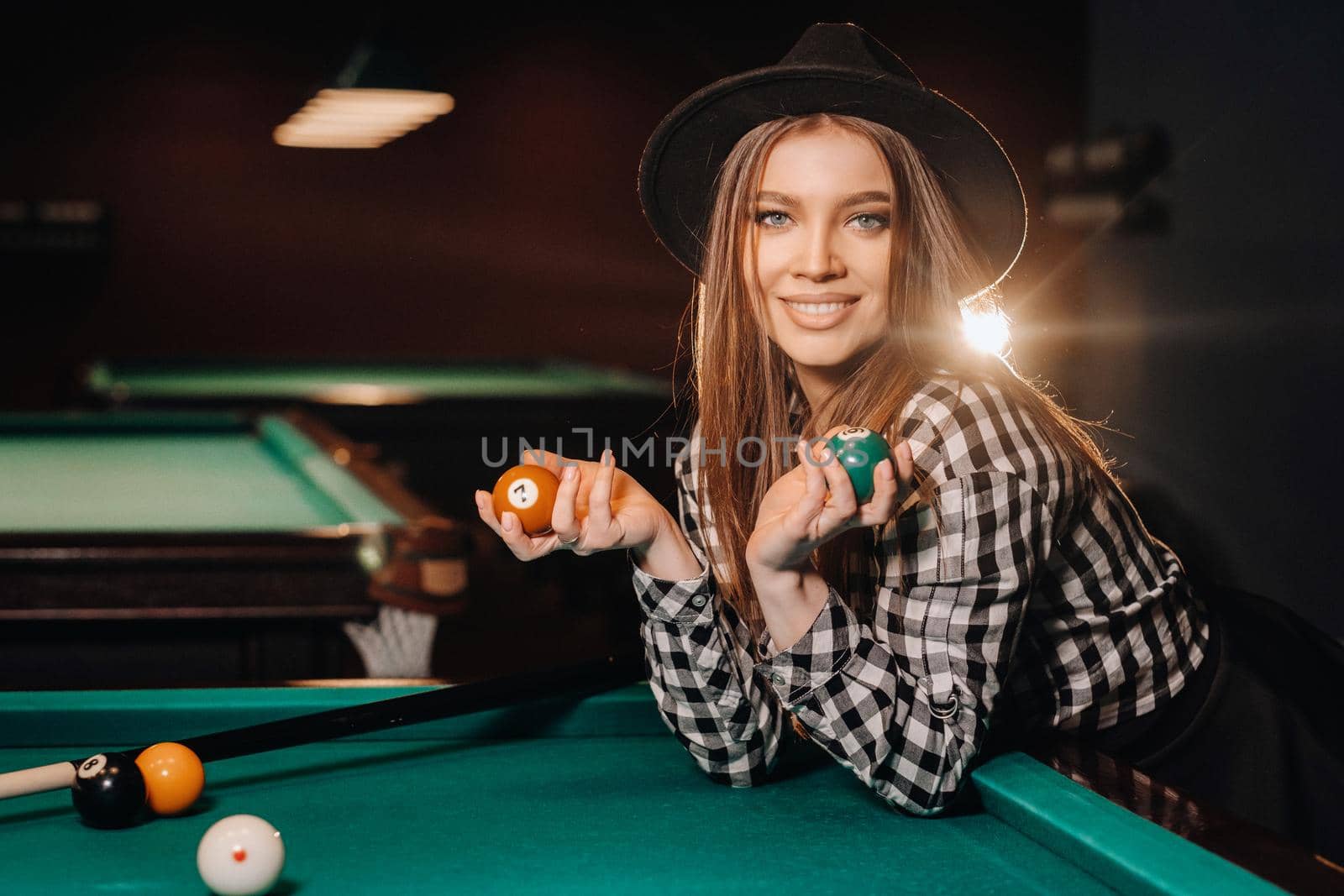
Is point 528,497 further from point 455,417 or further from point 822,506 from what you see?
point 455,417

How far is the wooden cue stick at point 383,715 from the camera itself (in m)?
1.24

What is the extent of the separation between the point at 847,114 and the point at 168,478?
2219 millimetres

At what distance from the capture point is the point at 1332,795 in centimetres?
159

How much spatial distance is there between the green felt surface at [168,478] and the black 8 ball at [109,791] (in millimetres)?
1119

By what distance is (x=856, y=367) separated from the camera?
1.65 metres

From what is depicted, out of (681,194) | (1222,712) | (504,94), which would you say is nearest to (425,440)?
(681,194)

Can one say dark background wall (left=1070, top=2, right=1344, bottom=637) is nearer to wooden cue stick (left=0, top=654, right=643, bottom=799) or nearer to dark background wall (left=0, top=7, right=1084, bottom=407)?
dark background wall (left=0, top=7, right=1084, bottom=407)

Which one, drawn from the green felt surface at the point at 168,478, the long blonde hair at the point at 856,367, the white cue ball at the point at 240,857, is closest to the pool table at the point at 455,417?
the green felt surface at the point at 168,478

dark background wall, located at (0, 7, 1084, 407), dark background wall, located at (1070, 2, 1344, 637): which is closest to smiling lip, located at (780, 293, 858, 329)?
dark background wall, located at (1070, 2, 1344, 637)

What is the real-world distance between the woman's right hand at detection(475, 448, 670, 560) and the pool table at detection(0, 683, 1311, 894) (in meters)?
0.27

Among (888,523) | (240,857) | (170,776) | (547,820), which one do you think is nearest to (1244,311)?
(888,523)

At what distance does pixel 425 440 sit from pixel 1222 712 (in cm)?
352

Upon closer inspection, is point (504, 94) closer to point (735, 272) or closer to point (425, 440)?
point (425, 440)

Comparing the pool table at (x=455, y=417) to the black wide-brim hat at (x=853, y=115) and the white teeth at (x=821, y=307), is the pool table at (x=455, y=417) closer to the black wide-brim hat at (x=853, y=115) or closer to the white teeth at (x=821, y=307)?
the black wide-brim hat at (x=853, y=115)
